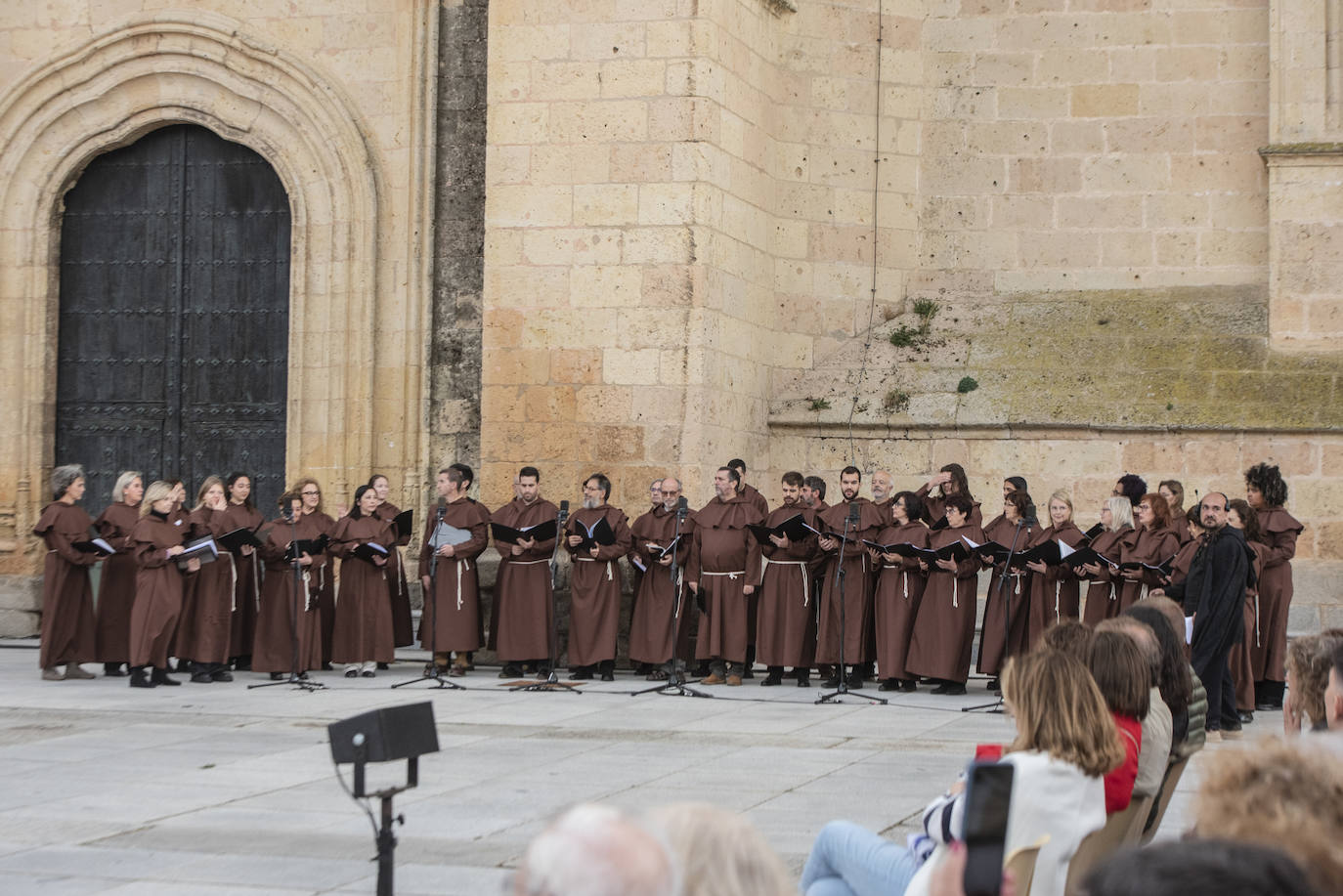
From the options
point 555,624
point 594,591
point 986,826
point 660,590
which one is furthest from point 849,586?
point 986,826

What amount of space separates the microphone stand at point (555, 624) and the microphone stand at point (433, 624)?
51 centimetres

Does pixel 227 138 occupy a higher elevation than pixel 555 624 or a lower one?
higher

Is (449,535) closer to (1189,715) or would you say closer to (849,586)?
(849,586)

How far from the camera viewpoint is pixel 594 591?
13336mm

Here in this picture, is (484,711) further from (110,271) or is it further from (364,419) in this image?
(110,271)

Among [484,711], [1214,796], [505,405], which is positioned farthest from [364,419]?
[1214,796]

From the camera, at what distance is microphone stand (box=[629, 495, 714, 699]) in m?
12.1

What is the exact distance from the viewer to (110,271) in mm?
16812

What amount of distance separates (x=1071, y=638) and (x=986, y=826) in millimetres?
2403

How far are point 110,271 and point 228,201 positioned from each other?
4.65 ft

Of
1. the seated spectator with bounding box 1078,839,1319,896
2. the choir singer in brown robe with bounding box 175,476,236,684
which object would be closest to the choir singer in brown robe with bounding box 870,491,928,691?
the choir singer in brown robe with bounding box 175,476,236,684

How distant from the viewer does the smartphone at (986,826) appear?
2.56 meters

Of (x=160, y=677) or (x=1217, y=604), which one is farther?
(x=160, y=677)

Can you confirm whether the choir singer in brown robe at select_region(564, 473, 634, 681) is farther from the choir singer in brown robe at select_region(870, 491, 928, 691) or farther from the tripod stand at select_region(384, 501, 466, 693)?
the choir singer in brown robe at select_region(870, 491, 928, 691)
